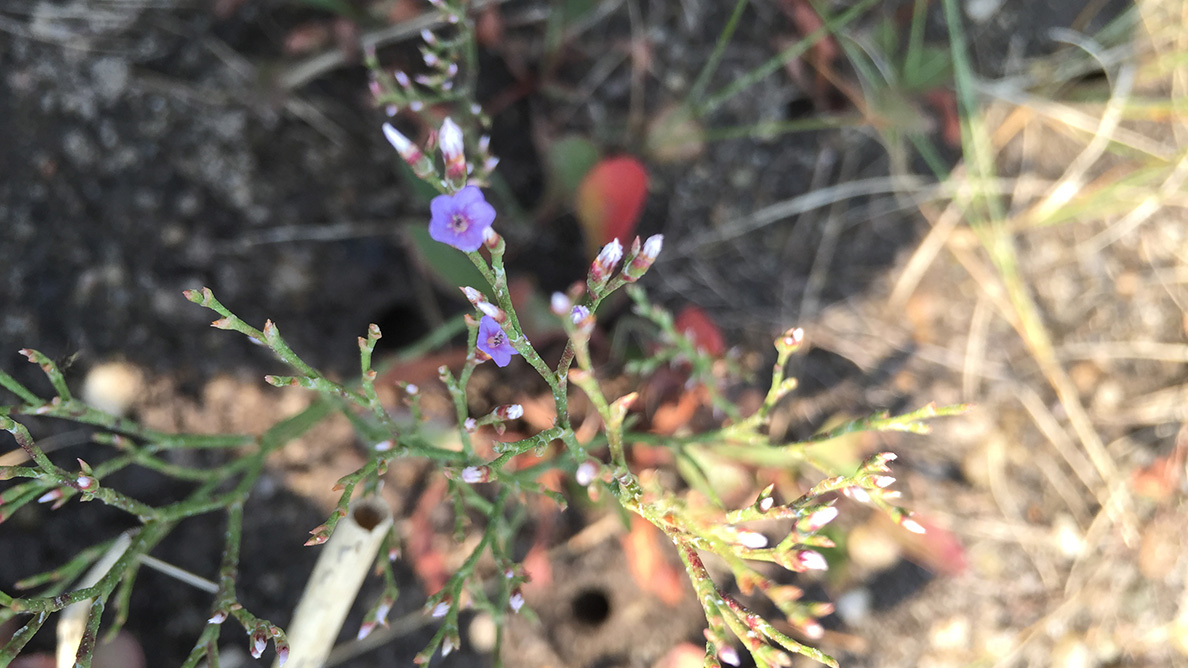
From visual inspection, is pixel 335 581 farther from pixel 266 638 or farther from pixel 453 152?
pixel 453 152

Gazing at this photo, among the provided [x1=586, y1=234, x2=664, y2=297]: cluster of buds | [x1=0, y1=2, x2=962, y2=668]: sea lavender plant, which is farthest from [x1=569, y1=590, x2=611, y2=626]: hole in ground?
[x1=586, y1=234, x2=664, y2=297]: cluster of buds

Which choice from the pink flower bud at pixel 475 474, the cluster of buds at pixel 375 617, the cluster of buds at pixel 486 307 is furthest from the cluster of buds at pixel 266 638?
the cluster of buds at pixel 486 307

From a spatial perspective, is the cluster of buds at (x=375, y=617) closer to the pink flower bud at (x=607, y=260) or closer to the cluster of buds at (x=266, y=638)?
the cluster of buds at (x=266, y=638)

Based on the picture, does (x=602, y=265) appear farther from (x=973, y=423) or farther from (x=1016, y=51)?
(x=1016, y=51)

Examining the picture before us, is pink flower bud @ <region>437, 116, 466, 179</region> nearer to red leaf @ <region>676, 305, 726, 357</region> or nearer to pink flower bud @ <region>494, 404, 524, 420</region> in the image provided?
pink flower bud @ <region>494, 404, 524, 420</region>

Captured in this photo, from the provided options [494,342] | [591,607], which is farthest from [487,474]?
[591,607]

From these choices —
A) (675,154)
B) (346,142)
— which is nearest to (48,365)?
(346,142)
